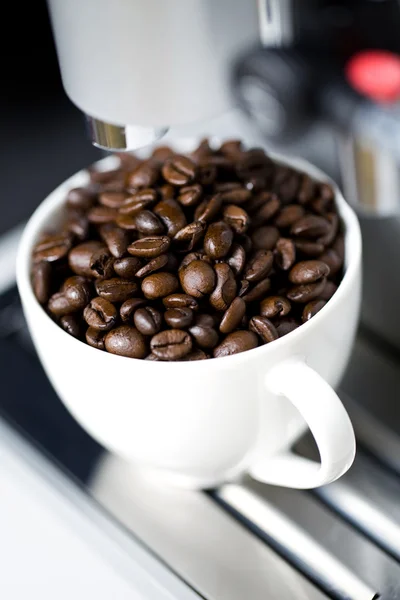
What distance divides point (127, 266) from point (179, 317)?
43 millimetres

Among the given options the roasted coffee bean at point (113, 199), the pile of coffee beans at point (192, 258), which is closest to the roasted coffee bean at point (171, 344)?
the pile of coffee beans at point (192, 258)

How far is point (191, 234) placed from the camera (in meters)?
0.42

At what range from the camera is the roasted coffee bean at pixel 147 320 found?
39 centimetres

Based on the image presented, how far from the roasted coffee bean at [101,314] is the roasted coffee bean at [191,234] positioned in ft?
0.17

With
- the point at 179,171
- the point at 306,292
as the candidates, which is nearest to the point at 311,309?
the point at 306,292

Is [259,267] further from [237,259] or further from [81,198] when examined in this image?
[81,198]

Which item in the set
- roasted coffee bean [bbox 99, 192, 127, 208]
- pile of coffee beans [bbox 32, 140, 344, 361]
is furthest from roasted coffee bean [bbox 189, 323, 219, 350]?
roasted coffee bean [bbox 99, 192, 127, 208]

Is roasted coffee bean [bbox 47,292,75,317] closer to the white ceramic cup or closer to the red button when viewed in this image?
the white ceramic cup

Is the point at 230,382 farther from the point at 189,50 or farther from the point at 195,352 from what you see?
the point at 189,50

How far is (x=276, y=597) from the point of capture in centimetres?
42

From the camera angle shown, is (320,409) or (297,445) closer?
(320,409)

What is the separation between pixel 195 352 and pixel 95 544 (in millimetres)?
129

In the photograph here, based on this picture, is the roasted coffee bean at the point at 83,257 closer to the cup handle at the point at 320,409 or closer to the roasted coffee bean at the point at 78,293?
the roasted coffee bean at the point at 78,293

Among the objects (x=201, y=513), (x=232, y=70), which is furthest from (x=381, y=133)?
(x=201, y=513)
